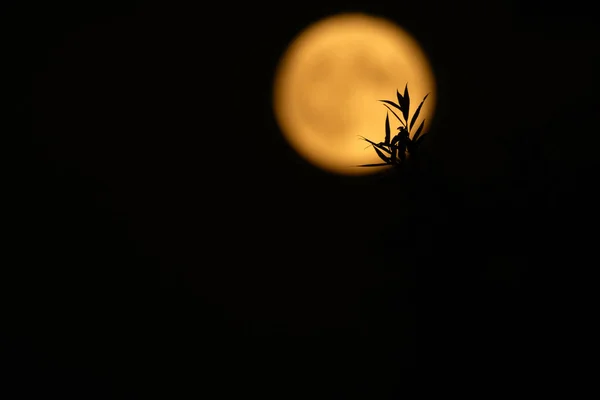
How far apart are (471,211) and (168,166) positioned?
1832mm

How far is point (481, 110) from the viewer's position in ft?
8.89

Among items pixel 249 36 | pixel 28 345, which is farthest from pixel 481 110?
pixel 28 345

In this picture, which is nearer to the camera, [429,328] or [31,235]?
[429,328]

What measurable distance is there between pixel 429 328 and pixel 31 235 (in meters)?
2.34

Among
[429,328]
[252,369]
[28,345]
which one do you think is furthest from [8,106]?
[429,328]

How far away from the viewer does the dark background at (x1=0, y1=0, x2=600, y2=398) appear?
8.82ft

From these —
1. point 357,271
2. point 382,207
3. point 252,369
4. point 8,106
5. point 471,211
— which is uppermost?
point 8,106

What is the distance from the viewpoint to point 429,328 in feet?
5.62

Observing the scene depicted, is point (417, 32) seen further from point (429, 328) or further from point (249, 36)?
point (429, 328)

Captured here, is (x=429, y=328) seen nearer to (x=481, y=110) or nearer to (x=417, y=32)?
(x=481, y=110)

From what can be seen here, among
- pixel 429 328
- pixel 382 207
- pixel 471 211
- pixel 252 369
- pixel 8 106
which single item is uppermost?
pixel 8 106

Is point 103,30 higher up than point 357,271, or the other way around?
point 103,30

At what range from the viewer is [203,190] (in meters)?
2.86

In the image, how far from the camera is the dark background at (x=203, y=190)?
106 inches
